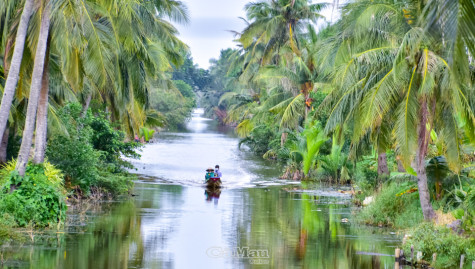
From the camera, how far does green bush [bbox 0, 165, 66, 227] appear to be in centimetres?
1689

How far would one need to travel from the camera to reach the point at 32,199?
17.1m

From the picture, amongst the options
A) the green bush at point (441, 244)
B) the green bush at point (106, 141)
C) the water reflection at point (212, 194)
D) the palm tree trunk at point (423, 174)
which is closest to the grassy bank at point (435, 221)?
the green bush at point (441, 244)

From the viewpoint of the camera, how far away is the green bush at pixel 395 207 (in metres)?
20.0

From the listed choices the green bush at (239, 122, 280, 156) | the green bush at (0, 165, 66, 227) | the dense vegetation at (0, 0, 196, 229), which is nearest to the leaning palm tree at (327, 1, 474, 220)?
the dense vegetation at (0, 0, 196, 229)

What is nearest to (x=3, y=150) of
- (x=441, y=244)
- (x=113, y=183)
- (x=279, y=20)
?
(x=113, y=183)

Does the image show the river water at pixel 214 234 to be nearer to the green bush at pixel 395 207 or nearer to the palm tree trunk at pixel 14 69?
the green bush at pixel 395 207

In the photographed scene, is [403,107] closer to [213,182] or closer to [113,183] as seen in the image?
[113,183]

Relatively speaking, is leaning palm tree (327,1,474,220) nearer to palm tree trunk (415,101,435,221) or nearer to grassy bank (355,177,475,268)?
palm tree trunk (415,101,435,221)

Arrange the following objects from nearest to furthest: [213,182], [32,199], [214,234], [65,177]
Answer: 1. [32,199]
2. [214,234]
3. [65,177]
4. [213,182]

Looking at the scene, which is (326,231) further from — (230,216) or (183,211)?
(183,211)

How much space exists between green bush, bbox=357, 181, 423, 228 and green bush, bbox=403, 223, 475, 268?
421cm

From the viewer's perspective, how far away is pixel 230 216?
2230 cm

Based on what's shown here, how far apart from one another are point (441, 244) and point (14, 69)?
1066cm

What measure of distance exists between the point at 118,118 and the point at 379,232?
1402cm
